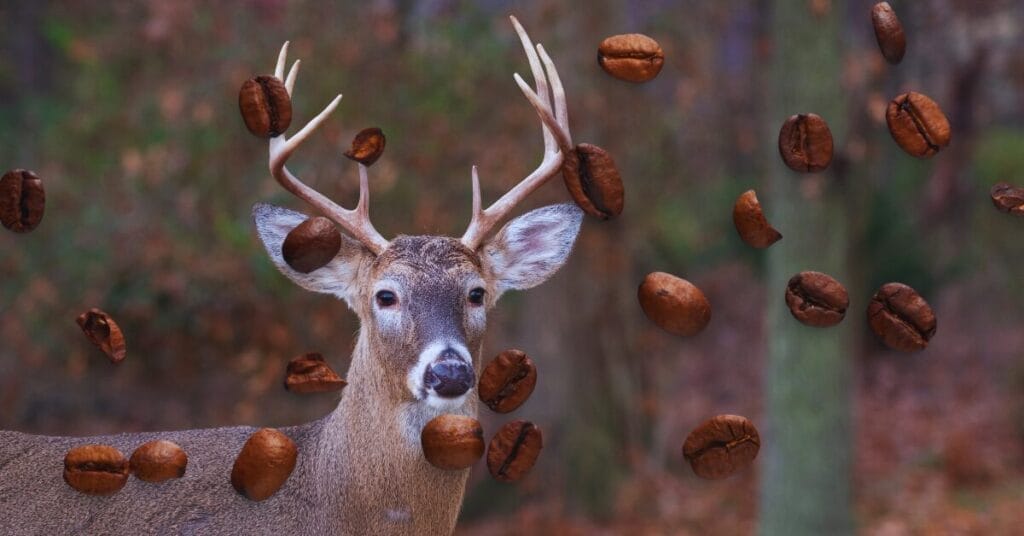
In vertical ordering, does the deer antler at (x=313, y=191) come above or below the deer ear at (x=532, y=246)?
above

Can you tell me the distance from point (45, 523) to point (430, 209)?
5053 mm

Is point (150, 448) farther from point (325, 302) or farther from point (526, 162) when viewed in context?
point (526, 162)

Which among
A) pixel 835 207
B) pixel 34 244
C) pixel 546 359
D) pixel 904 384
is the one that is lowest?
pixel 904 384

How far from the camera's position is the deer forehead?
4.24 meters

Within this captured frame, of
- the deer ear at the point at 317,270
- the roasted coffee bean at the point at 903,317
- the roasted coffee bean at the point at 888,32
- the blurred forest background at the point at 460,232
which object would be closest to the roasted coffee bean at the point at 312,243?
the deer ear at the point at 317,270

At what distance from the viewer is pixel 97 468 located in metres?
4.14

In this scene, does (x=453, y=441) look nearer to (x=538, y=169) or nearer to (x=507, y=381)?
(x=507, y=381)

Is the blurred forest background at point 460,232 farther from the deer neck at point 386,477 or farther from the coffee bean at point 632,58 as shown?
the deer neck at point 386,477

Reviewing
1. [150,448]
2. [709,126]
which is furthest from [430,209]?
[709,126]

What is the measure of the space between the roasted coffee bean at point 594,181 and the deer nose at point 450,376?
0.79 meters

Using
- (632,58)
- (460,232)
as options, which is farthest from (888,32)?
(460,232)

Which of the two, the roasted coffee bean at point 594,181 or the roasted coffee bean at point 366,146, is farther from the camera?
the roasted coffee bean at point 366,146

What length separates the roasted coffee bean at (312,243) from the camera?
164 inches

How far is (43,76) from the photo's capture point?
13.8 m
